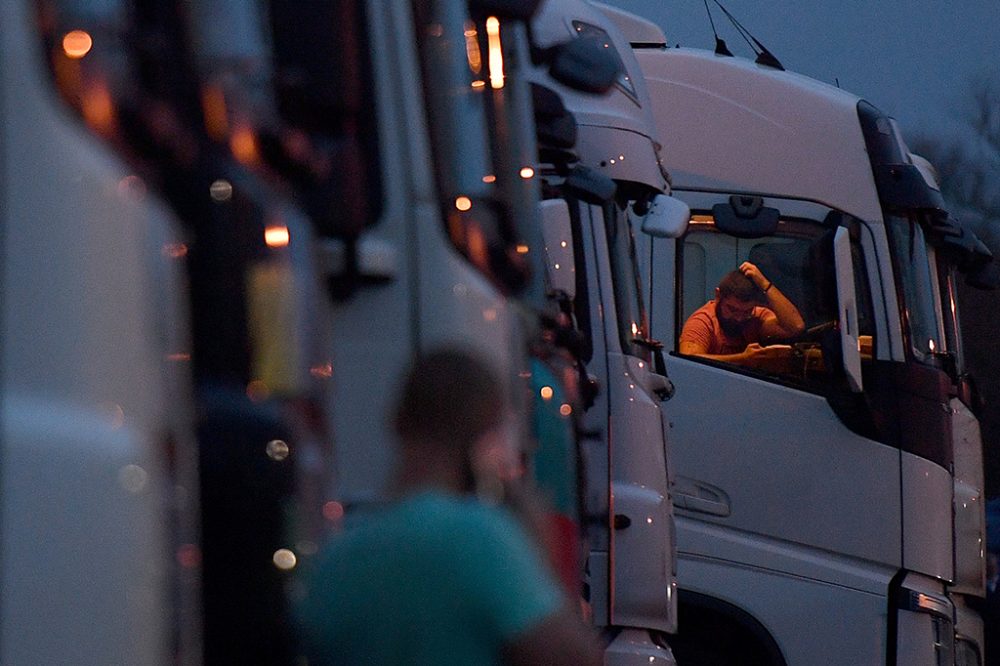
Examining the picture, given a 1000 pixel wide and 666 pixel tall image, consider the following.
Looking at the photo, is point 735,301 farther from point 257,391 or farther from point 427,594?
point 257,391

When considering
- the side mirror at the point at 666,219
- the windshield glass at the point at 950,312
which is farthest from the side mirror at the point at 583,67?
the windshield glass at the point at 950,312

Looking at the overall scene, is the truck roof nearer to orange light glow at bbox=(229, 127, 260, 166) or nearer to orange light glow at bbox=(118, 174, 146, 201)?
orange light glow at bbox=(229, 127, 260, 166)

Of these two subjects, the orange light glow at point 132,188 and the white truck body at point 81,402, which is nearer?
the white truck body at point 81,402

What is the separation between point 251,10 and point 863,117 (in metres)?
5.57

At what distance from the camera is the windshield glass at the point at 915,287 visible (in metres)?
7.67

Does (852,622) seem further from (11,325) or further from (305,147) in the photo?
Answer: (11,325)

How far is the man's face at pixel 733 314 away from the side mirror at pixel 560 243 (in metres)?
1.50

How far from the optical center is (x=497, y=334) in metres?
3.26

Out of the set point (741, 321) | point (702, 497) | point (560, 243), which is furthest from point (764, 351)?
point (560, 243)

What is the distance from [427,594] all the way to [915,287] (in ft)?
18.4

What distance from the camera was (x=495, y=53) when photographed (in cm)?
396

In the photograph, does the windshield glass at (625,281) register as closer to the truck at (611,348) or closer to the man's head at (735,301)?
the truck at (611,348)

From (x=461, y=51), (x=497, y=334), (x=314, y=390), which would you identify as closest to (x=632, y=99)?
(x=461, y=51)

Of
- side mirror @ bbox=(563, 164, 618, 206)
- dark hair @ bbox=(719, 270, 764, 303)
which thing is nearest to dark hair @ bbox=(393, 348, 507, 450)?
side mirror @ bbox=(563, 164, 618, 206)
